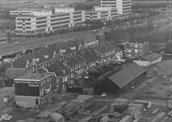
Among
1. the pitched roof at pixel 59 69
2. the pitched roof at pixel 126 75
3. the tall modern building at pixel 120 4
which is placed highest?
the tall modern building at pixel 120 4

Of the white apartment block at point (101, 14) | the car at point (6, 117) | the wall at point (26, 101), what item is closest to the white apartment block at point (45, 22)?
the white apartment block at point (101, 14)

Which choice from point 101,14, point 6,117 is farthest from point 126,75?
point 101,14

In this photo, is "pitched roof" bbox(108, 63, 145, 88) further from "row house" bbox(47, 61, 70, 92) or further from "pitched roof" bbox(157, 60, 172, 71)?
"row house" bbox(47, 61, 70, 92)

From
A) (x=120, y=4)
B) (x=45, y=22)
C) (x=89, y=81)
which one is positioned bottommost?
(x=89, y=81)

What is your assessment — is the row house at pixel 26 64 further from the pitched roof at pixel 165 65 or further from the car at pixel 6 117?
the pitched roof at pixel 165 65

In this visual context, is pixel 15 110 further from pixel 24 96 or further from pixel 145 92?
pixel 145 92

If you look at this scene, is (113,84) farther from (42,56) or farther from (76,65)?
(42,56)

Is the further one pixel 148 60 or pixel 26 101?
pixel 148 60

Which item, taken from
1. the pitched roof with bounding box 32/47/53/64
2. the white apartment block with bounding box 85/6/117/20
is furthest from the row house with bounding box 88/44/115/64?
the white apartment block with bounding box 85/6/117/20
